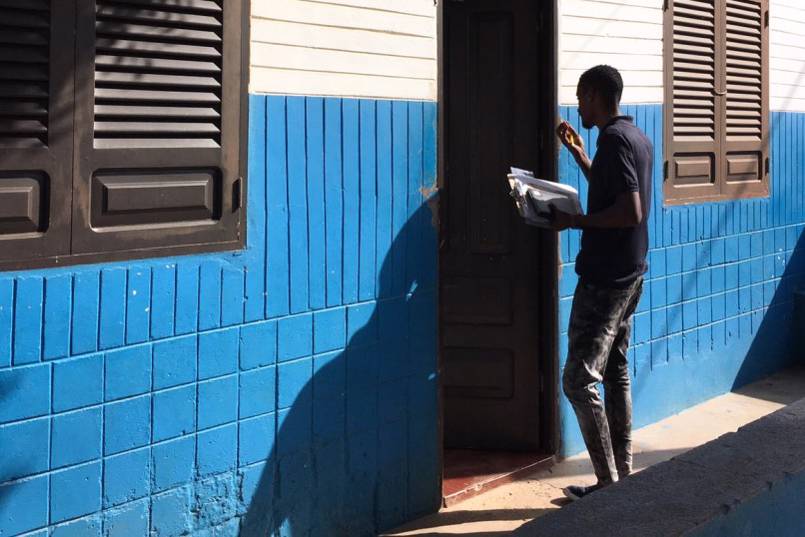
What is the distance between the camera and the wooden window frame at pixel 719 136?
7.06m

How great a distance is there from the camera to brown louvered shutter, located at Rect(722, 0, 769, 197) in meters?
7.76

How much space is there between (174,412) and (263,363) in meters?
0.49

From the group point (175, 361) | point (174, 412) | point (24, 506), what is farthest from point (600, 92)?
point (24, 506)

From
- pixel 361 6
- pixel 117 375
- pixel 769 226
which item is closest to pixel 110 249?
pixel 117 375

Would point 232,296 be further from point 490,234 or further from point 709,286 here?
point 709,286

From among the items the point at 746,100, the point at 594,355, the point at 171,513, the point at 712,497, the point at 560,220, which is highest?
the point at 746,100

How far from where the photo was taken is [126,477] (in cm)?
395

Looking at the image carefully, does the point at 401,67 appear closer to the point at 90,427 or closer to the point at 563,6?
the point at 563,6

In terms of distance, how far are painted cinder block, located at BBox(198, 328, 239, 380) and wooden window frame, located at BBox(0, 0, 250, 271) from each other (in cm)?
35

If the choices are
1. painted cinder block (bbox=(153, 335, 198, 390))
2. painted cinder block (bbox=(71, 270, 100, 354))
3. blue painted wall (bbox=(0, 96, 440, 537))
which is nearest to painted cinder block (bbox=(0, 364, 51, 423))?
blue painted wall (bbox=(0, 96, 440, 537))

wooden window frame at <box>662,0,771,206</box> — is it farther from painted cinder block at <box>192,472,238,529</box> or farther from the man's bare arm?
painted cinder block at <box>192,472,238,529</box>

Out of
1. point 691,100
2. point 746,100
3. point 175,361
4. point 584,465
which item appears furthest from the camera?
point 746,100

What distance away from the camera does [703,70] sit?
747 centimetres

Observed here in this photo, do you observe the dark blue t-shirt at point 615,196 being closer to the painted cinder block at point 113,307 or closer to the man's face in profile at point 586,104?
the man's face in profile at point 586,104
